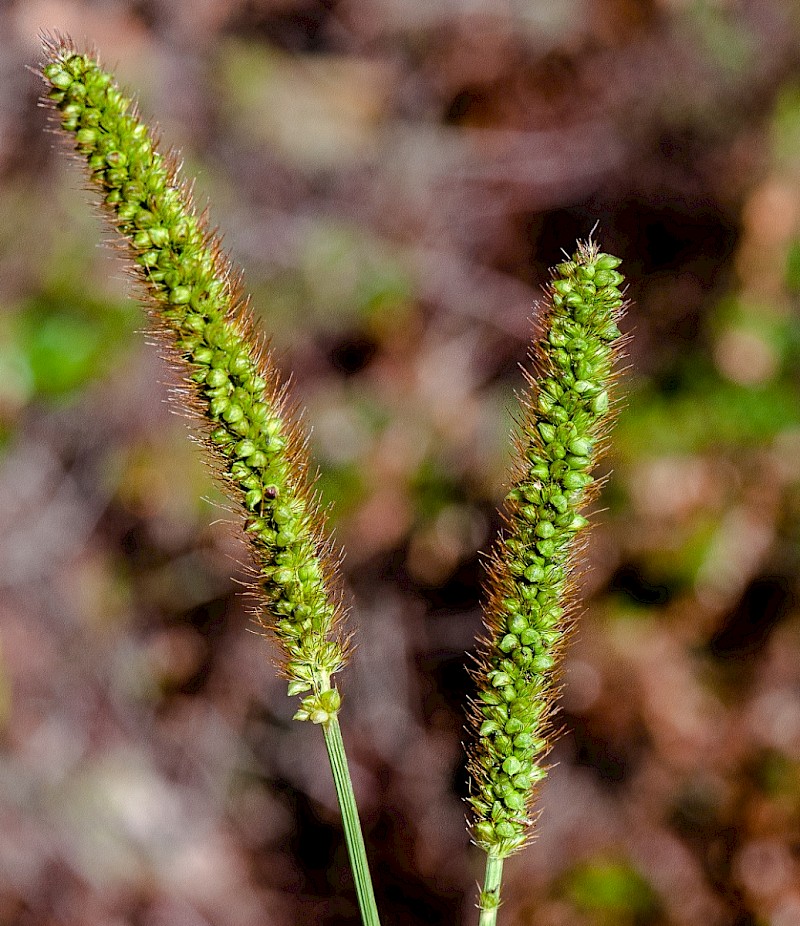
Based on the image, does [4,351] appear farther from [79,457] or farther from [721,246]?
[721,246]

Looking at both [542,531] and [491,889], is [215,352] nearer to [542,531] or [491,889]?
[542,531]

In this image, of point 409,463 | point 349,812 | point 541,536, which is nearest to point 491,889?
point 349,812

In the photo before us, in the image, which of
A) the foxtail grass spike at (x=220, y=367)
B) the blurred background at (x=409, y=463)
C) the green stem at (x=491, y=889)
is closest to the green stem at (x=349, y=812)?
the foxtail grass spike at (x=220, y=367)

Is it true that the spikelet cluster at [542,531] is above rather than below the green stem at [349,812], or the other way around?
above

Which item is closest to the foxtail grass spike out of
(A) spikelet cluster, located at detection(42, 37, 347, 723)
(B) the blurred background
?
(A) spikelet cluster, located at detection(42, 37, 347, 723)

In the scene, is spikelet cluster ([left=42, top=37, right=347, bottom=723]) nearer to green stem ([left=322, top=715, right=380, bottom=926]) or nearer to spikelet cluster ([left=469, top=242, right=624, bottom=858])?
green stem ([left=322, top=715, right=380, bottom=926])

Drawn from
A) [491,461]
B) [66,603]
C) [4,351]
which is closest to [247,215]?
[4,351]

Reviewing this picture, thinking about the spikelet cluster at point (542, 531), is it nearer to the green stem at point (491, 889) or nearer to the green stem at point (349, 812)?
the green stem at point (491, 889)
